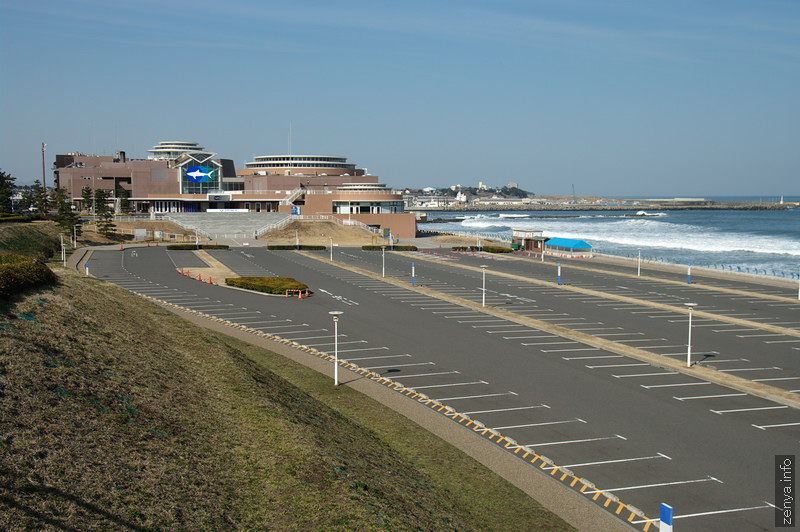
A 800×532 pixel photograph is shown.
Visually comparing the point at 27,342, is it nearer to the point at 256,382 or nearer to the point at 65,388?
the point at 65,388

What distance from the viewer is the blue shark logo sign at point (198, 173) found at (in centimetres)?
13300

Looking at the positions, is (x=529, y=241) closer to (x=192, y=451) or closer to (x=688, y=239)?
(x=688, y=239)

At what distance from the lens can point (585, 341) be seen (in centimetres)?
3625

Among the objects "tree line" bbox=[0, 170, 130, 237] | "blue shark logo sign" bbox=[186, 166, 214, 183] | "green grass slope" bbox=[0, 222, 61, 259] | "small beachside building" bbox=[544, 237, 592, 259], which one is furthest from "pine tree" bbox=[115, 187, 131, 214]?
"small beachside building" bbox=[544, 237, 592, 259]

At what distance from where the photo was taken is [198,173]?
133 m

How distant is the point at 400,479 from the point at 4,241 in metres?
59.5

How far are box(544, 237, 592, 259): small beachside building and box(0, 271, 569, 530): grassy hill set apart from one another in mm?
64802

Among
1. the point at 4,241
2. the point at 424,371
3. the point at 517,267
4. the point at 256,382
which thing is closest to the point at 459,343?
the point at 424,371

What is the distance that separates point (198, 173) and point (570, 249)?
79074mm

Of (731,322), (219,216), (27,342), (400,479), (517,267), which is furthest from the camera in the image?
(219,216)

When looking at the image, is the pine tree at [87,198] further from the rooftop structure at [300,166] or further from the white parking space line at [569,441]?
the white parking space line at [569,441]

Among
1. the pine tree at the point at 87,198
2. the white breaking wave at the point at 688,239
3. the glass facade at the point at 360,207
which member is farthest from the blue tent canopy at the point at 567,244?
the pine tree at the point at 87,198

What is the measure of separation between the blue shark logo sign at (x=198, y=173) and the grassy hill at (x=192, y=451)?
111164mm

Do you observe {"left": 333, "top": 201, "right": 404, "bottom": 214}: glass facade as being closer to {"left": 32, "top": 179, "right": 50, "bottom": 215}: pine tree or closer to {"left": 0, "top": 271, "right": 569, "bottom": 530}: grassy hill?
{"left": 32, "top": 179, "right": 50, "bottom": 215}: pine tree
